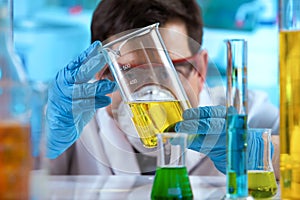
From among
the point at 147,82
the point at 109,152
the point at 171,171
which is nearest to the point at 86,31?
the point at 109,152

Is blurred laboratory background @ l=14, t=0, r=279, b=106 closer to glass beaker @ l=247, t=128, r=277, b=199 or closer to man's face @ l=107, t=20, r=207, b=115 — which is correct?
man's face @ l=107, t=20, r=207, b=115

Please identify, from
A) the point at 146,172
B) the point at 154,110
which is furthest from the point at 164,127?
the point at 146,172

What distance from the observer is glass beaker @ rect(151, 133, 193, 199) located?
0.77 meters

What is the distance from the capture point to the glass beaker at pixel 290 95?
73 centimetres

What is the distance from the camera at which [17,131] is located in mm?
576

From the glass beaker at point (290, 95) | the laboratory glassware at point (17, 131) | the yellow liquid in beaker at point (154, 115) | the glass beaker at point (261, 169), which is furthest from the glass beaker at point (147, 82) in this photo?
the laboratory glassware at point (17, 131)

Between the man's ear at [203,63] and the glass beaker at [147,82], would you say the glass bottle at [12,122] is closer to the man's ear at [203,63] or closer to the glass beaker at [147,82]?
the glass beaker at [147,82]

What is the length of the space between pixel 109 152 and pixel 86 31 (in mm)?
1397

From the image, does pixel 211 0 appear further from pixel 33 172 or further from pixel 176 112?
pixel 33 172

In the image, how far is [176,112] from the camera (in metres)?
1.02

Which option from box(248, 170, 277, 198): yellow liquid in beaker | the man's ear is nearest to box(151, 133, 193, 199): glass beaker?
box(248, 170, 277, 198): yellow liquid in beaker

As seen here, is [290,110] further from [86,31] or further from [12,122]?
[86,31]

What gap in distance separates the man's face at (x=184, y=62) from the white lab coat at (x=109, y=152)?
9cm

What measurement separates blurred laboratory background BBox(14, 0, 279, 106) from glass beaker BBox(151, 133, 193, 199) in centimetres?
230
